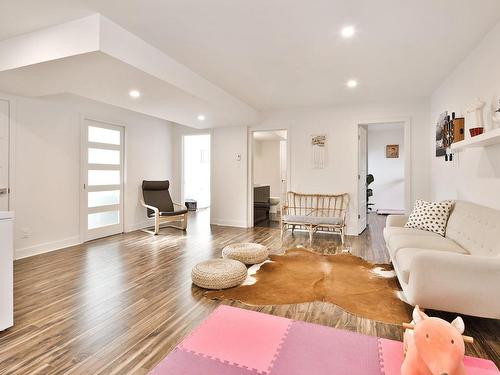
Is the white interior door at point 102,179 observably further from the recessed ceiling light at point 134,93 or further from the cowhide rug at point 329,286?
the cowhide rug at point 329,286

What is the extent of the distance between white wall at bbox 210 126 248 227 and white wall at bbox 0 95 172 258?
2060 mm

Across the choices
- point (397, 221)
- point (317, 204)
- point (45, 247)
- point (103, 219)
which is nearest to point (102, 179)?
point (103, 219)

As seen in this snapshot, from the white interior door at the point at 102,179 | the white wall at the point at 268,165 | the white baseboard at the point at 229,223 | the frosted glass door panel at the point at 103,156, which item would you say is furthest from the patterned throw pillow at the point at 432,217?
the white wall at the point at 268,165

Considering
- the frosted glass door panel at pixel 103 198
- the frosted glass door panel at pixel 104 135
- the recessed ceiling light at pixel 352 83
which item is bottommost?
the frosted glass door panel at pixel 103 198

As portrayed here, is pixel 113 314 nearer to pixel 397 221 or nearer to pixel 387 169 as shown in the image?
→ pixel 397 221

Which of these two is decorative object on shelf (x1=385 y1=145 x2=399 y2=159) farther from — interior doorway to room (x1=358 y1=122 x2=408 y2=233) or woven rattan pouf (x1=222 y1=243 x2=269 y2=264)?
woven rattan pouf (x1=222 y1=243 x2=269 y2=264)

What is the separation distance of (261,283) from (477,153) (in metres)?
2.55

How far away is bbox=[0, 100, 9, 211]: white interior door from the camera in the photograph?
142 inches

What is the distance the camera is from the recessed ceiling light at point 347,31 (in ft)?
8.73

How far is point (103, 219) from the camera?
5.09 m


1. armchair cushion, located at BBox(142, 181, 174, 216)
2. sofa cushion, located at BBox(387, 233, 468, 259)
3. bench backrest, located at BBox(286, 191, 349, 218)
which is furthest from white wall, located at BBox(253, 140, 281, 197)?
sofa cushion, located at BBox(387, 233, 468, 259)

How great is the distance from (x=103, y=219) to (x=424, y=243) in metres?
4.79

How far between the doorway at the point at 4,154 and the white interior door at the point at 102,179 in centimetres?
105

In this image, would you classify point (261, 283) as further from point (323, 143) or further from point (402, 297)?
point (323, 143)
